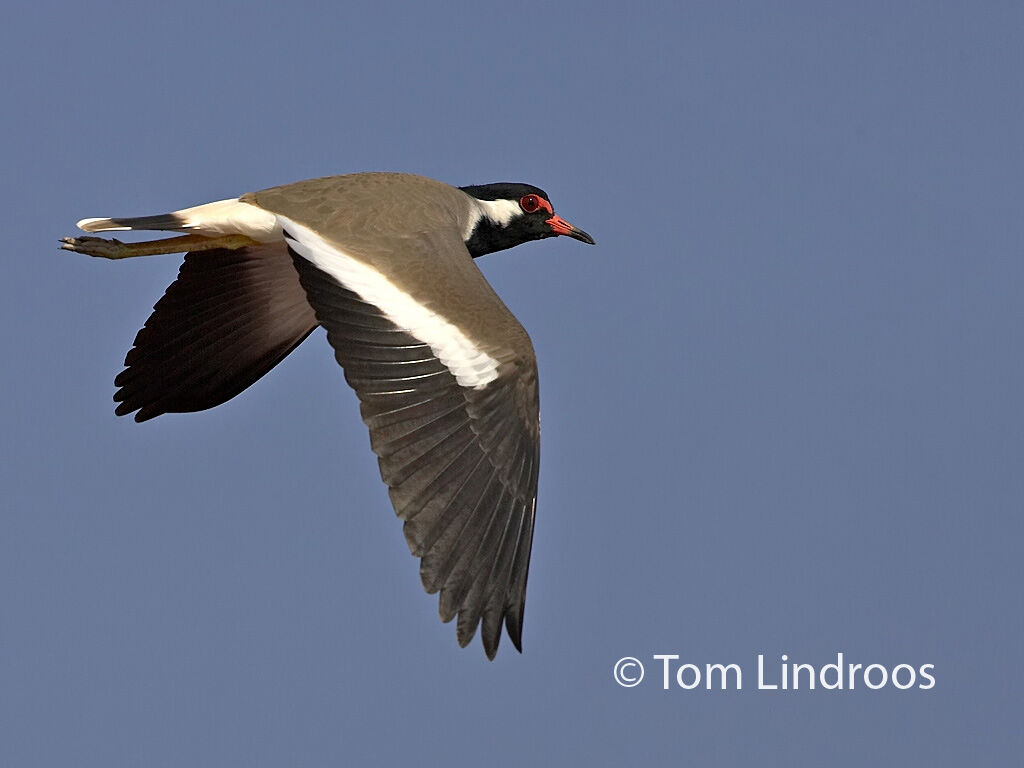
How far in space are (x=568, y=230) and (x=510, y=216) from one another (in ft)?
1.61

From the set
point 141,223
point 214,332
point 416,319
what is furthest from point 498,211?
point 416,319

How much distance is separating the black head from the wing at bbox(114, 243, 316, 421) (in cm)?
118

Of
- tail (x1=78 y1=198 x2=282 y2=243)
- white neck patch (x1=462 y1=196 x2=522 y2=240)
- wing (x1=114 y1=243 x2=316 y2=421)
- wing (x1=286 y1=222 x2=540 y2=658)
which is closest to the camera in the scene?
Result: wing (x1=286 y1=222 x2=540 y2=658)

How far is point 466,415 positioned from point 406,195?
1.80m

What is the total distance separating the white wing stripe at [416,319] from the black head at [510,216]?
81.4 inches

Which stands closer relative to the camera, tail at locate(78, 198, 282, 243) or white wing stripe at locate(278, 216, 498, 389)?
white wing stripe at locate(278, 216, 498, 389)

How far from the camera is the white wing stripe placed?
23.4 feet

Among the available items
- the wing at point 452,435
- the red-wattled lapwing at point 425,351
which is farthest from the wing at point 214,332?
the wing at point 452,435

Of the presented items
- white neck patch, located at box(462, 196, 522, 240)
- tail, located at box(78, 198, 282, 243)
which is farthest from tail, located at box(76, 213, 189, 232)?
white neck patch, located at box(462, 196, 522, 240)

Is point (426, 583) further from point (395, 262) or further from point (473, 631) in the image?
point (395, 262)

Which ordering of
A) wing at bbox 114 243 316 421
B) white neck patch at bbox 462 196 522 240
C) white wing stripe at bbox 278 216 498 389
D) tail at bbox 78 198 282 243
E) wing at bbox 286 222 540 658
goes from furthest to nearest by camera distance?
white neck patch at bbox 462 196 522 240, wing at bbox 114 243 316 421, tail at bbox 78 198 282 243, white wing stripe at bbox 278 216 498 389, wing at bbox 286 222 540 658

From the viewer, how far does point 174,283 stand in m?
9.36

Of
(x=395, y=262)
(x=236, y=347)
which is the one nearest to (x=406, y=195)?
(x=395, y=262)

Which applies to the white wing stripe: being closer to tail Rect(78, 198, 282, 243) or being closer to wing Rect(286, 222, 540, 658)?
wing Rect(286, 222, 540, 658)
